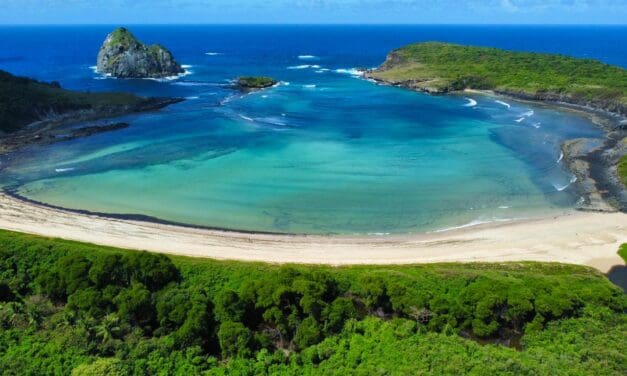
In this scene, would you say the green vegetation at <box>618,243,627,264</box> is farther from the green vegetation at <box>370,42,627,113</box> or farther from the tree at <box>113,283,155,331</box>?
the green vegetation at <box>370,42,627,113</box>

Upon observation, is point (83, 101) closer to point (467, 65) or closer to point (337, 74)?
point (337, 74)

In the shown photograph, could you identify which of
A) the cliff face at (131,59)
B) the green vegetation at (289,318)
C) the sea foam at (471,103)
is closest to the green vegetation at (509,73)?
the sea foam at (471,103)

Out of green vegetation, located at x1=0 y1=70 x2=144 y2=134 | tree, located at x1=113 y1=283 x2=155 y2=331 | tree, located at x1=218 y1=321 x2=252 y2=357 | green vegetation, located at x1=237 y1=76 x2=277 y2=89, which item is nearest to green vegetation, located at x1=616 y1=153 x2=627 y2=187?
tree, located at x1=218 y1=321 x2=252 y2=357

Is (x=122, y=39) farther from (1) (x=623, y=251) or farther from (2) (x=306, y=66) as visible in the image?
(1) (x=623, y=251)

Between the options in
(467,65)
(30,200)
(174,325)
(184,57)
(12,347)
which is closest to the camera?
(12,347)

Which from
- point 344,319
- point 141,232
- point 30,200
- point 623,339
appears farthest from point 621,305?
point 30,200

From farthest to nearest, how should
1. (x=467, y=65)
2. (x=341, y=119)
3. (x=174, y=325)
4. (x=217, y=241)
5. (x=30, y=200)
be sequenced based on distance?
1. (x=467, y=65)
2. (x=341, y=119)
3. (x=30, y=200)
4. (x=217, y=241)
5. (x=174, y=325)

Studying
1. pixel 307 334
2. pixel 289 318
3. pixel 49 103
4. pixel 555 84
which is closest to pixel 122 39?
pixel 49 103

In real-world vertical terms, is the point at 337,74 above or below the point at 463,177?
above
